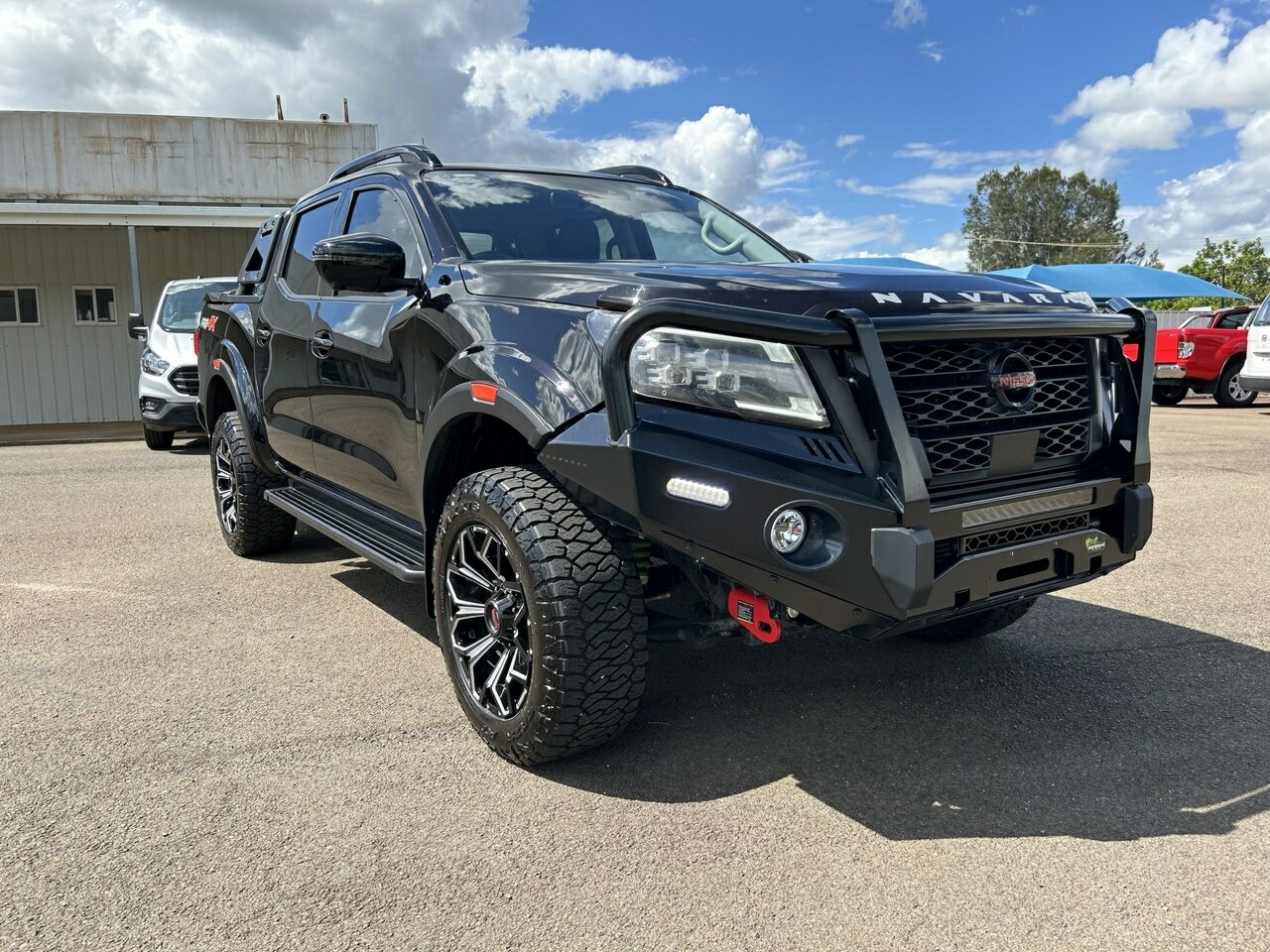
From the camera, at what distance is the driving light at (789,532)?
2420 millimetres

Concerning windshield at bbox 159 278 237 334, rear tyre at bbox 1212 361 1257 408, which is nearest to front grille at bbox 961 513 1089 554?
windshield at bbox 159 278 237 334

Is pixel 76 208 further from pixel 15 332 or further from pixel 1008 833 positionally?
pixel 1008 833

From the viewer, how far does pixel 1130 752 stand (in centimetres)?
307

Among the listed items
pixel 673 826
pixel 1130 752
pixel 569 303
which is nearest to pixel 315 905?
pixel 673 826

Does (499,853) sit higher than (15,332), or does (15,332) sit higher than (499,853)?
(15,332)

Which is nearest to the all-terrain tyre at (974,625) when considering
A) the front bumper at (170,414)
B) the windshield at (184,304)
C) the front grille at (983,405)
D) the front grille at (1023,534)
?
the front grille at (1023,534)

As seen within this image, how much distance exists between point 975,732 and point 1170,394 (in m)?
15.4

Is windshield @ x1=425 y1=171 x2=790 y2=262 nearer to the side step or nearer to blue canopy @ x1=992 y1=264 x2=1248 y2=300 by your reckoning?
the side step

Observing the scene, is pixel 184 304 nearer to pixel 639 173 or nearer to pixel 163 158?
pixel 163 158

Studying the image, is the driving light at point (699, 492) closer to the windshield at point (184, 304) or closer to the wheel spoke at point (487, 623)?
the wheel spoke at point (487, 623)

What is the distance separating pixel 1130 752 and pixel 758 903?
1453 millimetres

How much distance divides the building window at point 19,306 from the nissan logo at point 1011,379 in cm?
1875

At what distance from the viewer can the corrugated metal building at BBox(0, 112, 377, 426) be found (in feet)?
55.3

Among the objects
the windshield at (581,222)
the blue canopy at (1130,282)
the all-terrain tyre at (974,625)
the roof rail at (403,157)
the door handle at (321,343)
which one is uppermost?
the blue canopy at (1130,282)
